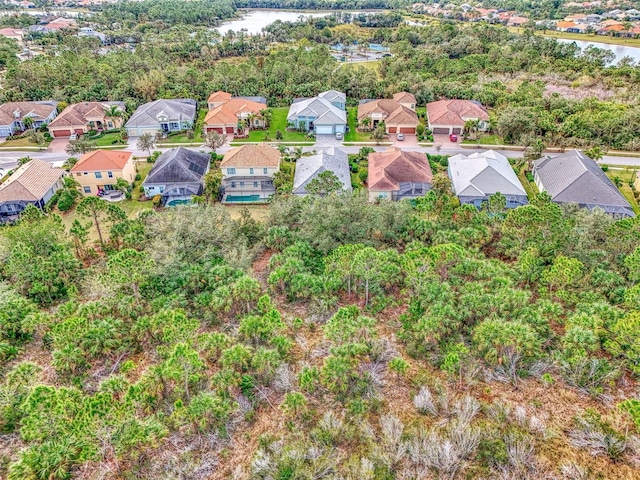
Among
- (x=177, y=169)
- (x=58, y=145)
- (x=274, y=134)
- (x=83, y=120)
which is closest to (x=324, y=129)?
(x=274, y=134)

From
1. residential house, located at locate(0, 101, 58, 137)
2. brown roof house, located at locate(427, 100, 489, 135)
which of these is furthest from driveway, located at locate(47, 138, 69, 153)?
brown roof house, located at locate(427, 100, 489, 135)

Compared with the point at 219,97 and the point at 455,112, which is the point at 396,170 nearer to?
the point at 455,112

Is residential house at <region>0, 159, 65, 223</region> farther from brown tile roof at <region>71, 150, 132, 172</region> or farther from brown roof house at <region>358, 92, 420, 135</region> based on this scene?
brown roof house at <region>358, 92, 420, 135</region>

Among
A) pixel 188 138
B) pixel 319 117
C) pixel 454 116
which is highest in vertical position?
pixel 454 116

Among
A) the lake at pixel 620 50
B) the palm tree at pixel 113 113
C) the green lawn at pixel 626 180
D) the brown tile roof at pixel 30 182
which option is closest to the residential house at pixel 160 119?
the palm tree at pixel 113 113

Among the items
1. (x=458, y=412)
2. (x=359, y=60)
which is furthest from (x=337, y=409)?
(x=359, y=60)

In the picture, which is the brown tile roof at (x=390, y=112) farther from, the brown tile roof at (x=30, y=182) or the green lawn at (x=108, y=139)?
the brown tile roof at (x=30, y=182)

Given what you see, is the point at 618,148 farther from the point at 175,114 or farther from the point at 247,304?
the point at 175,114

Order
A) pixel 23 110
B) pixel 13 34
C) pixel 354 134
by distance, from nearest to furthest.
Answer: pixel 354 134
pixel 23 110
pixel 13 34
